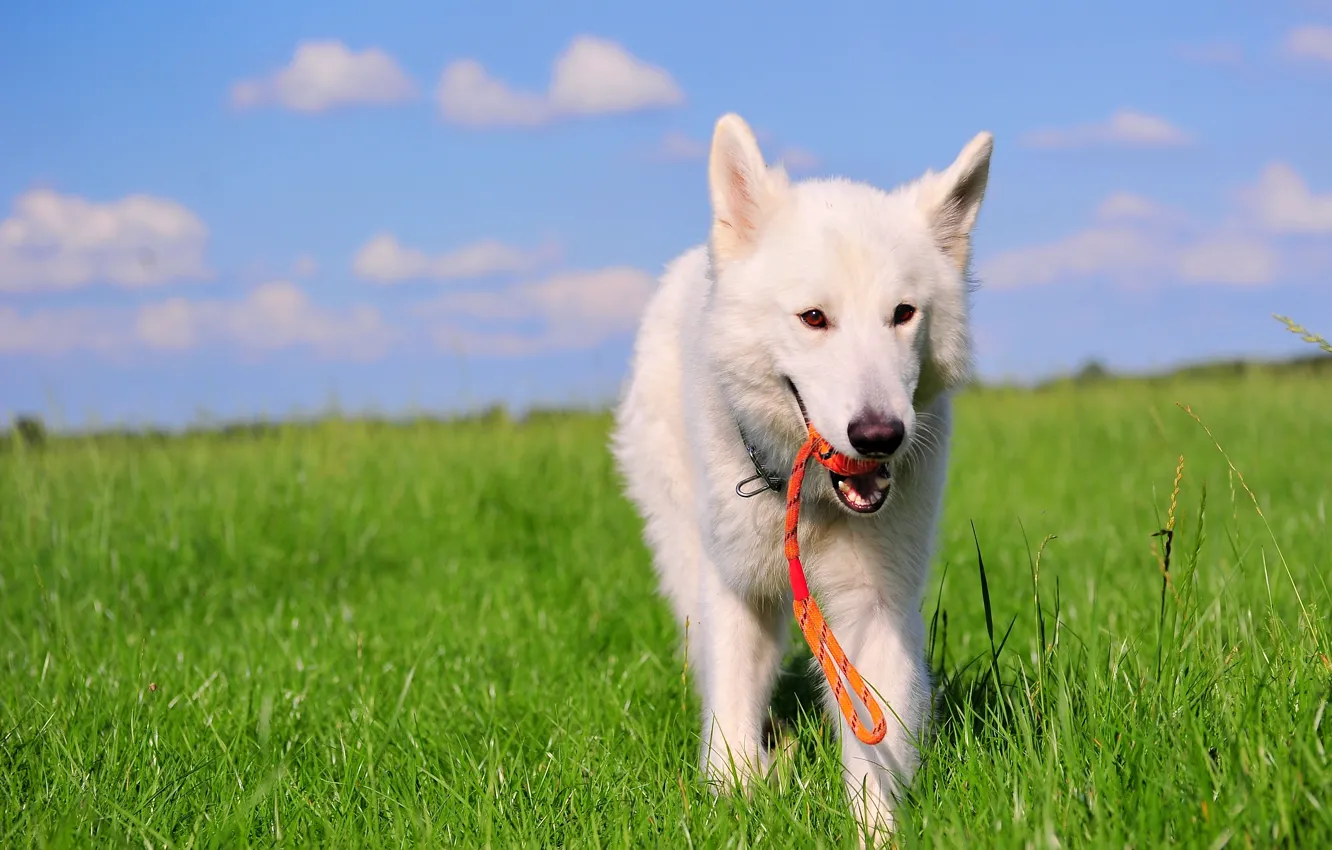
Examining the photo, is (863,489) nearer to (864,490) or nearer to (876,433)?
(864,490)

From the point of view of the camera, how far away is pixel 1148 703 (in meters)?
3.16

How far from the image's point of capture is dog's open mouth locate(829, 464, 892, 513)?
3.34m

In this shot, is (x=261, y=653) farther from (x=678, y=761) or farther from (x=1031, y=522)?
(x=1031, y=522)

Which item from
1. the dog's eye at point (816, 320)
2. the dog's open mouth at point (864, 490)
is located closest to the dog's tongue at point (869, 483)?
the dog's open mouth at point (864, 490)

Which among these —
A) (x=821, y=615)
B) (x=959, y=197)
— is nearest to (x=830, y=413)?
(x=821, y=615)

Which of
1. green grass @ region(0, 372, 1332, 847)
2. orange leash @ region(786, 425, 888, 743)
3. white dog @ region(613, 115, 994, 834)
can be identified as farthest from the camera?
white dog @ region(613, 115, 994, 834)

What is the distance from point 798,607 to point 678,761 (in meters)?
0.80

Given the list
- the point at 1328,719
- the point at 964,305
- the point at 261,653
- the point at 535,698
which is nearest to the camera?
the point at 1328,719

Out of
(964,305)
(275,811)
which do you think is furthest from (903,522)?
(275,811)

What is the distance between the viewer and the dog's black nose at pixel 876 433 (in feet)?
9.80

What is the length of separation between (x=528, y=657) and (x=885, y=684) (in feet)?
7.33

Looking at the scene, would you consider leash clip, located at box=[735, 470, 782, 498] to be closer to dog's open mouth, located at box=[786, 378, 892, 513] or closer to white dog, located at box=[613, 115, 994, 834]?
white dog, located at box=[613, 115, 994, 834]

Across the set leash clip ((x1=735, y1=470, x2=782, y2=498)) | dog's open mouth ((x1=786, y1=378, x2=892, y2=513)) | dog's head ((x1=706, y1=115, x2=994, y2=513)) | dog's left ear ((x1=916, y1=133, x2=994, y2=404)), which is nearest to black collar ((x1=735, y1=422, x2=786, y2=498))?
leash clip ((x1=735, y1=470, x2=782, y2=498))

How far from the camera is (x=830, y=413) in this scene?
3145mm
